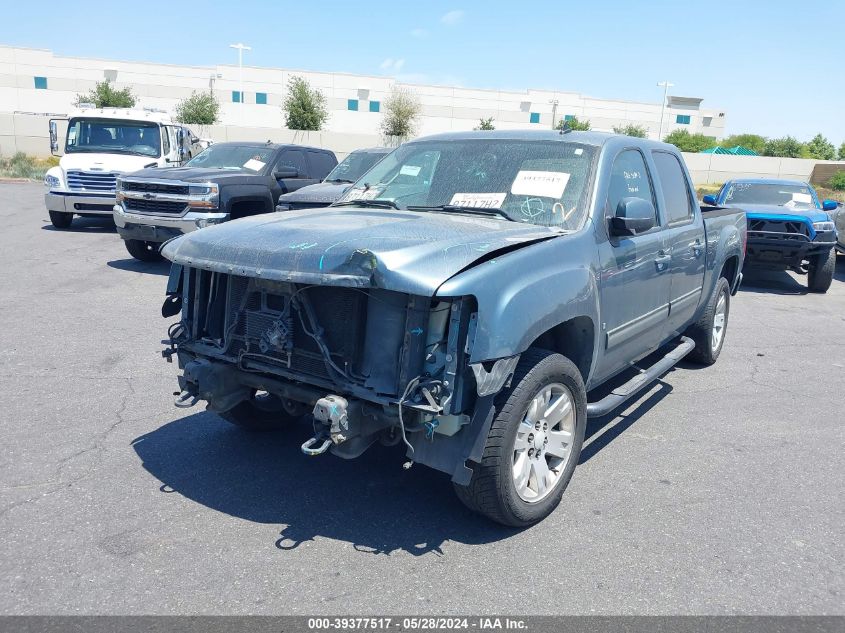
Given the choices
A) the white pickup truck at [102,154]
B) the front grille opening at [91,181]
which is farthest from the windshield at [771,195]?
the front grille opening at [91,181]

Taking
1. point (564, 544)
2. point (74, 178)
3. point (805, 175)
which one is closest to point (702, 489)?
point (564, 544)

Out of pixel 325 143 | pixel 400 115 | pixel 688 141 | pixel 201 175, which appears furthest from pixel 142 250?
pixel 688 141

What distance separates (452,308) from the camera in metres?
3.05

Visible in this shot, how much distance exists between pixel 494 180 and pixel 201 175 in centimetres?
669

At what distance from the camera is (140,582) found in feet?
9.87

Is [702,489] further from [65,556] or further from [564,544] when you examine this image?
[65,556]

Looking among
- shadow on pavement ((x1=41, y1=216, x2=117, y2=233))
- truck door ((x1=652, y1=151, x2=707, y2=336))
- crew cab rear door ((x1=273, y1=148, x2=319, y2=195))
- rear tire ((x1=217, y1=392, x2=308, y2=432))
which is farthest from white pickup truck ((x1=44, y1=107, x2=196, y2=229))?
truck door ((x1=652, y1=151, x2=707, y2=336))

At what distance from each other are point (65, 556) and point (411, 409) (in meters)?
1.70

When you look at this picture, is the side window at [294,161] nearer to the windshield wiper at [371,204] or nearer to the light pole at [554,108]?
the windshield wiper at [371,204]

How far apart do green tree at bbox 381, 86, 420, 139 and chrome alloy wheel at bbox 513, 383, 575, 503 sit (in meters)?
55.9

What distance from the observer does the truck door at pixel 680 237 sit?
5.18m

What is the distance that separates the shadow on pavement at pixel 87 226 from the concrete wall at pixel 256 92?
49.0 metres

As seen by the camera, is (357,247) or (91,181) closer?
(357,247)

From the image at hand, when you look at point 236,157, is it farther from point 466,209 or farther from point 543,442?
point 543,442
